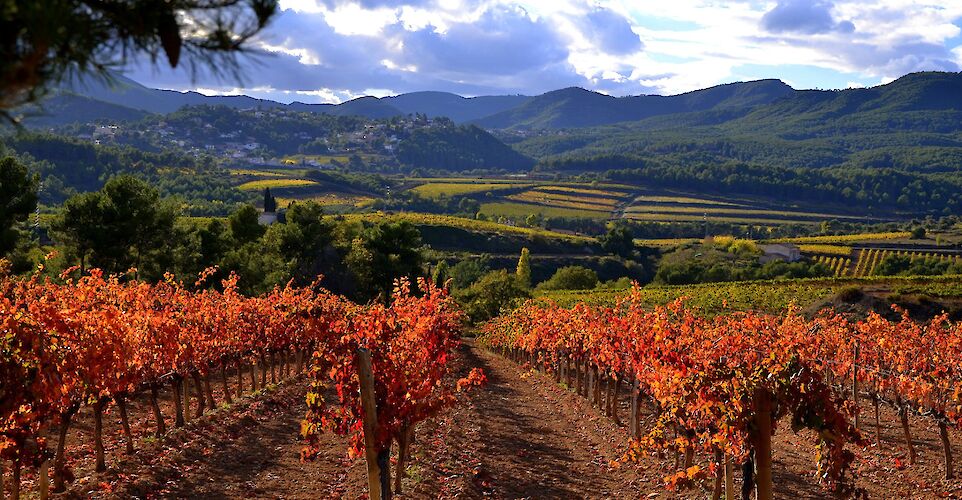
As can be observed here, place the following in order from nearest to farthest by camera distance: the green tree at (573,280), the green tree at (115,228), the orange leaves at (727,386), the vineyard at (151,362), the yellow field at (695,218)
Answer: the orange leaves at (727,386)
the vineyard at (151,362)
the green tree at (115,228)
the green tree at (573,280)
the yellow field at (695,218)

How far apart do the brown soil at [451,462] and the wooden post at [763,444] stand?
589 cm

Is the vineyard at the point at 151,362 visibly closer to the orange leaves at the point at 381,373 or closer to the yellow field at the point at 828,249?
the orange leaves at the point at 381,373

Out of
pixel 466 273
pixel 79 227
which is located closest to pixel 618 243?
pixel 466 273

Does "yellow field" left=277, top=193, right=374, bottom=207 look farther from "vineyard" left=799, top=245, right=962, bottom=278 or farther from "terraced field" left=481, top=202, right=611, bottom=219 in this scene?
"vineyard" left=799, top=245, right=962, bottom=278

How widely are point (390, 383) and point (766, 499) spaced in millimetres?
6326

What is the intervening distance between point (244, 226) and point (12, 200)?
26899mm

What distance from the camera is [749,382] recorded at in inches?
391

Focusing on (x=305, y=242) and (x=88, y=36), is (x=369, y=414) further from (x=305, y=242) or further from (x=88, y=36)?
(x=305, y=242)

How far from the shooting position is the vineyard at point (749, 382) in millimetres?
9742

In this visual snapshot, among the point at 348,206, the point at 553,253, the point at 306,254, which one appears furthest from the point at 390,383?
the point at 348,206

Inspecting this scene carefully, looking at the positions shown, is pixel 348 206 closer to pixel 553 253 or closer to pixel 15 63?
pixel 553 253

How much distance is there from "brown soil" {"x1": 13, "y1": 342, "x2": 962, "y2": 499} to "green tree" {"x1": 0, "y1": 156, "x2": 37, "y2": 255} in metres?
12.3

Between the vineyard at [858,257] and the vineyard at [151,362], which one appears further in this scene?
the vineyard at [858,257]

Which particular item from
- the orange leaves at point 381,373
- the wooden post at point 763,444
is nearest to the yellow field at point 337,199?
the orange leaves at point 381,373
